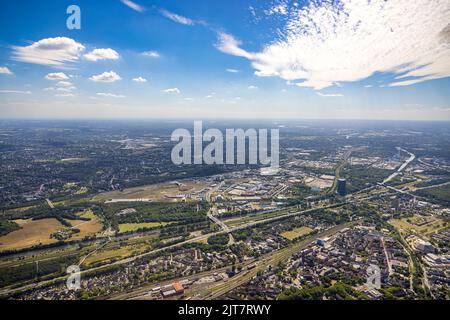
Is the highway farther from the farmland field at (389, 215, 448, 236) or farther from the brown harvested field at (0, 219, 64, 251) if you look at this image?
the brown harvested field at (0, 219, 64, 251)

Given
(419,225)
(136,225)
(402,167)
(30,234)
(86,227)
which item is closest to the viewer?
(30,234)

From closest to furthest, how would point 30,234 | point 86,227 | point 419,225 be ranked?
point 30,234
point 419,225
point 86,227

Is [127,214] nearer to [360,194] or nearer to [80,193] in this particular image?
[80,193]

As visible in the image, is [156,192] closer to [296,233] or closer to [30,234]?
[30,234]

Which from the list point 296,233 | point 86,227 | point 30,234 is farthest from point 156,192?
point 296,233

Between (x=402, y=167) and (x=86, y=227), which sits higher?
(x=402, y=167)

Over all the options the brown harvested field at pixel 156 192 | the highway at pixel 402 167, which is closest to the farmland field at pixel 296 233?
the brown harvested field at pixel 156 192

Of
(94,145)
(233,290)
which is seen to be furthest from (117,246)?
(94,145)

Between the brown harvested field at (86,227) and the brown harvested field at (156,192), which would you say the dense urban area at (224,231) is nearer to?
the brown harvested field at (86,227)
